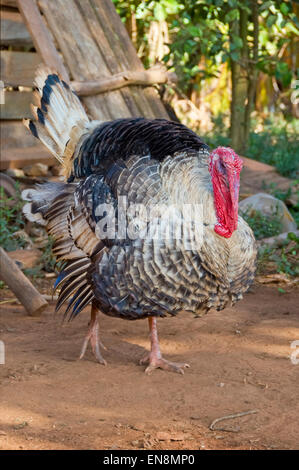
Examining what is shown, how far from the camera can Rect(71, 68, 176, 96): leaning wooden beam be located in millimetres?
6133

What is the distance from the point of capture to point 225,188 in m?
3.64

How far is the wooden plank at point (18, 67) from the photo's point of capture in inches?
265

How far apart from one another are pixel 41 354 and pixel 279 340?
4.84ft

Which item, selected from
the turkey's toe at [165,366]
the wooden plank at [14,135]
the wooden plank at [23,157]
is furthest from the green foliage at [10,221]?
the turkey's toe at [165,366]

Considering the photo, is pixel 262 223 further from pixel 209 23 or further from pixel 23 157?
pixel 209 23

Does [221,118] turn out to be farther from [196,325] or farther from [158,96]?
[196,325]

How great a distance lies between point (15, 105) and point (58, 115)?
2.70m

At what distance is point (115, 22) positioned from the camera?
675 cm

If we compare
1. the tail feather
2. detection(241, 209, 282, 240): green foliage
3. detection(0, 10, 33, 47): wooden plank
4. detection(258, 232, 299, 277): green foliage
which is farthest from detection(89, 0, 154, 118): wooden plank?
the tail feather

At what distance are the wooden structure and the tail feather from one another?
4.61ft

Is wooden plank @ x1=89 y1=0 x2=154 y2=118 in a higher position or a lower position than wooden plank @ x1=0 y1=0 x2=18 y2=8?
lower

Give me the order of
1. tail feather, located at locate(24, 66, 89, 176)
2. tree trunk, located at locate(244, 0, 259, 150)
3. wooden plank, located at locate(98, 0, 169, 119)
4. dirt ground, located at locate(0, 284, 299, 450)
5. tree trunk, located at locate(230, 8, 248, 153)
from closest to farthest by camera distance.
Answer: dirt ground, located at locate(0, 284, 299, 450), tail feather, located at locate(24, 66, 89, 176), wooden plank, located at locate(98, 0, 169, 119), tree trunk, located at locate(244, 0, 259, 150), tree trunk, located at locate(230, 8, 248, 153)

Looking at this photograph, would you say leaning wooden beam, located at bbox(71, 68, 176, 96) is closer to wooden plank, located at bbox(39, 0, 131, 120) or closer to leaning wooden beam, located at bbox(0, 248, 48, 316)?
wooden plank, located at bbox(39, 0, 131, 120)
